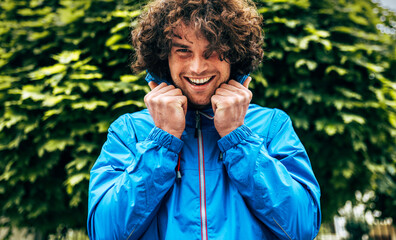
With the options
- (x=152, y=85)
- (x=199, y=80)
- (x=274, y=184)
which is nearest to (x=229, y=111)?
(x=199, y=80)

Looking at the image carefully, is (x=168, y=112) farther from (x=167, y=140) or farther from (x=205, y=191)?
(x=205, y=191)

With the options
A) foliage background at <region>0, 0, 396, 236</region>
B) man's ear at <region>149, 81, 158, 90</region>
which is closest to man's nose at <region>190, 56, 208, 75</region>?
man's ear at <region>149, 81, 158, 90</region>

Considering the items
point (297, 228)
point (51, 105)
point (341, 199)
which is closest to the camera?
point (297, 228)

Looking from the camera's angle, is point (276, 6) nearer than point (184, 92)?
No

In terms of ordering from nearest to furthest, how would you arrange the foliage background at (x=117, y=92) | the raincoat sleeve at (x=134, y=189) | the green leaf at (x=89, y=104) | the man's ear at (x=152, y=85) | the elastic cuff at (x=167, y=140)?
Result: the raincoat sleeve at (x=134, y=189)
the elastic cuff at (x=167, y=140)
the man's ear at (x=152, y=85)
the green leaf at (x=89, y=104)
the foliage background at (x=117, y=92)

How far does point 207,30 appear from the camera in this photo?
1698 mm

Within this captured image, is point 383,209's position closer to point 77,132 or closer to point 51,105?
point 77,132

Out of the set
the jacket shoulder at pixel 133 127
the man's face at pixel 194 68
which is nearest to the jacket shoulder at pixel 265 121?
the man's face at pixel 194 68

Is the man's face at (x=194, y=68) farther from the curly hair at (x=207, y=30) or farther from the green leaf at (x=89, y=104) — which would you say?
the green leaf at (x=89, y=104)

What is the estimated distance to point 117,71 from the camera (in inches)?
136

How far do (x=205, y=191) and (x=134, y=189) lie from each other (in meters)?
0.37

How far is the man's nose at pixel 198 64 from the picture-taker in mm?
1700

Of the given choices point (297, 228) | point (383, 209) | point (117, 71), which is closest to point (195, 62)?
point (297, 228)

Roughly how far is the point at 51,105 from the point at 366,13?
388cm
